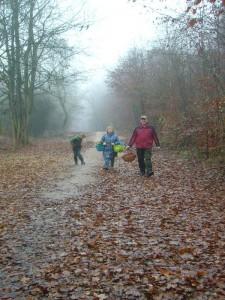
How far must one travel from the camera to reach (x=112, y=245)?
616cm

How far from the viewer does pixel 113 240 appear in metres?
6.42

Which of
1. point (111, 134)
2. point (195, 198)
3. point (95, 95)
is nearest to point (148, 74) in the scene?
point (111, 134)

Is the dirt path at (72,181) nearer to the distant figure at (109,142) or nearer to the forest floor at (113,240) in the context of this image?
the forest floor at (113,240)

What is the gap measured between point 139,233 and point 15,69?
909 inches

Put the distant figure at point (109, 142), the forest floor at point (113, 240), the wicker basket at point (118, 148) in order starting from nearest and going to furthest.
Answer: the forest floor at point (113, 240)
the wicker basket at point (118, 148)
the distant figure at point (109, 142)

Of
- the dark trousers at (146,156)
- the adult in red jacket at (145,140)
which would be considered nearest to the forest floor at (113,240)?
the dark trousers at (146,156)

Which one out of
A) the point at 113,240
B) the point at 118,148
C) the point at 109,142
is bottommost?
the point at 113,240

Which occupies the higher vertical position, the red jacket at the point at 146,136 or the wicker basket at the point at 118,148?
the red jacket at the point at 146,136

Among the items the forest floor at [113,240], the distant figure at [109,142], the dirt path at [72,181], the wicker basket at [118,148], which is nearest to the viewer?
the forest floor at [113,240]

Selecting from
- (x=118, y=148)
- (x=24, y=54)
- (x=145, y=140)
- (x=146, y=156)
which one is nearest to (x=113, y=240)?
(x=146, y=156)

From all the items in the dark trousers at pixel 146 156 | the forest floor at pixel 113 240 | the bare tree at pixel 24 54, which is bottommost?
the forest floor at pixel 113 240

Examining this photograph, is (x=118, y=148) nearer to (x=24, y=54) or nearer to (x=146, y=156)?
(x=146, y=156)

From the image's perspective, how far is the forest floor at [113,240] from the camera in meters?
4.66

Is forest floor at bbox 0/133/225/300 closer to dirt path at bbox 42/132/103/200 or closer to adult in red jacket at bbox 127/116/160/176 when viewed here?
dirt path at bbox 42/132/103/200
